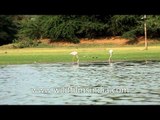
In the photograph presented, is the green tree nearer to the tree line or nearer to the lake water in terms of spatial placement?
the tree line

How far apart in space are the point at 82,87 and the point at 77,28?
3816cm

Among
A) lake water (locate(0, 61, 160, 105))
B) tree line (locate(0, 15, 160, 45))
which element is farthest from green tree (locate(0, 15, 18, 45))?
lake water (locate(0, 61, 160, 105))

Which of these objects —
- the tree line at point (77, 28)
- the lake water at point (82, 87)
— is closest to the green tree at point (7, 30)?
the tree line at point (77, 28)

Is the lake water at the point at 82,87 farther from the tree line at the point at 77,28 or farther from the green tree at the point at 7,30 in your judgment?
the green tree at the point at 7,30

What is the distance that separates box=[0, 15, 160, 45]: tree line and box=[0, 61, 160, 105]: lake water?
28409mm

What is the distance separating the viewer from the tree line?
175 feet

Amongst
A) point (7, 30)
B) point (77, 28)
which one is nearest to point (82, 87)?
point (77, 28)

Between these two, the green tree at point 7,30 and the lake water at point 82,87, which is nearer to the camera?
the lake water at point 82,87

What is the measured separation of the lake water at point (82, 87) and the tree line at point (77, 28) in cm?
2841

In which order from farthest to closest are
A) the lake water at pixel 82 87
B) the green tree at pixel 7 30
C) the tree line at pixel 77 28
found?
the green tree at pixel 7 30 → the tree line at pixel 77 28 → the lake water at pixel 82 87

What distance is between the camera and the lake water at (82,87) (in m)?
14.0

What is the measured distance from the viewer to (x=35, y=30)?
5559 centimetres
